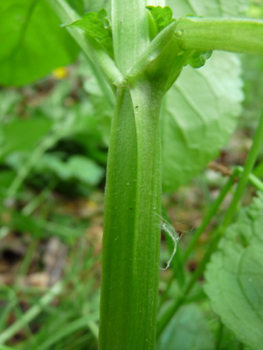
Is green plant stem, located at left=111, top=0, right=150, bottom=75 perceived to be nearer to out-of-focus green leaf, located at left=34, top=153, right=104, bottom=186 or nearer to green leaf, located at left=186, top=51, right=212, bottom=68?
green leaf, located at left=186, top=51, right=212, bottom=68

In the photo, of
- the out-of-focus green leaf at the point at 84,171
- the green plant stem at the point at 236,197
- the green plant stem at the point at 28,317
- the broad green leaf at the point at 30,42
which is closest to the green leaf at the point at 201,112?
the green plant stem at the point at 236,197

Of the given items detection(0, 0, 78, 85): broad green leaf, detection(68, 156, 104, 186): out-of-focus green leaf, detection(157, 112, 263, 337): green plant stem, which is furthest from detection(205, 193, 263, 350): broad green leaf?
detection(68, 156, 104, 186): out-of-focus green leaf

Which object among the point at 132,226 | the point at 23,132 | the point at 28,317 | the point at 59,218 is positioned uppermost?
the point at 132,226

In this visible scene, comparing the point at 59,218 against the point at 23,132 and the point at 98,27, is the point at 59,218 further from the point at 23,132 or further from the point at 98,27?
the point at 98,27

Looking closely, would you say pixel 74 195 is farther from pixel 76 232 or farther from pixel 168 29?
pixel 168 29

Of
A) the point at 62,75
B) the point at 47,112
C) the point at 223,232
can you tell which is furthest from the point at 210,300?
the point at 62,75

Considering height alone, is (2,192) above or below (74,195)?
above

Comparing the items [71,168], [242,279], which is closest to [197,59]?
[242,279]
